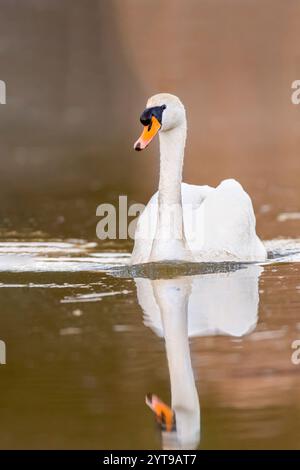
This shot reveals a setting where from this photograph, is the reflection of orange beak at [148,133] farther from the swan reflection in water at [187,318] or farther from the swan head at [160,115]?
the swan reflection in water at [187,318]

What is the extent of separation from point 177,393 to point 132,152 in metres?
17.4

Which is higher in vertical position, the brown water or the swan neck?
the swan neck

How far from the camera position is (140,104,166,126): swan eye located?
1041cm

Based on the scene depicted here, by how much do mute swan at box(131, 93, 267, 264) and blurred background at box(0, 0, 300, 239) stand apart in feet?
23.5

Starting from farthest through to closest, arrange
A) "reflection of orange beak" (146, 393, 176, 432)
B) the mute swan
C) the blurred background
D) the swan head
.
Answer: the blurred background
the mute swan
the swan head
"reflection of orange beak" (146, 393, 176, 432)

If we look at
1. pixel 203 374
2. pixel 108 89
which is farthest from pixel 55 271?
pixel 108 89

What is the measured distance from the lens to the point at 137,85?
32781 mm

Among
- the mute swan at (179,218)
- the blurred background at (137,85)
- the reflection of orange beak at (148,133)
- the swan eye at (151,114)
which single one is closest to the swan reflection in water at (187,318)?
the mute swan at (179,218)

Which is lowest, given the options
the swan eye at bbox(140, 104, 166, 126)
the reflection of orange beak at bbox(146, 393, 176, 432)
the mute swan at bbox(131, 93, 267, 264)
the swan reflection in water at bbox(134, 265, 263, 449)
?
the reflection of orange beak at bbox(146, 393, 176, 432)

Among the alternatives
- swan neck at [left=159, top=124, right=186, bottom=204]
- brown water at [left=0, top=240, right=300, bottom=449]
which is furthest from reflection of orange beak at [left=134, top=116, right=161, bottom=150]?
brown water at [left=0, top=240, right=300, bottom=449]

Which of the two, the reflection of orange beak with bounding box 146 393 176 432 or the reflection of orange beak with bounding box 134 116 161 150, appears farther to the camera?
the reflection of orange beak with bounding box 134 116 161 150

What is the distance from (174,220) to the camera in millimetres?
10656

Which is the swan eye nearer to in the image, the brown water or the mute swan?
the mute swan

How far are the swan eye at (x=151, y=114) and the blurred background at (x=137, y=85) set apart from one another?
7.89 m
